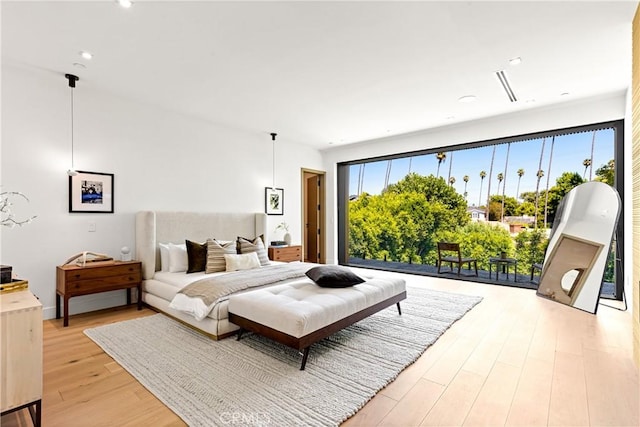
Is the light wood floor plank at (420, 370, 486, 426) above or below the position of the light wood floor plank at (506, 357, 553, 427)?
below

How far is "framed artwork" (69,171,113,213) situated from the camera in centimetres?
362

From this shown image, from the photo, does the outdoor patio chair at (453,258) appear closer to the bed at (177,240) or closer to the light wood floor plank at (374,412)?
the bed at (177,240)

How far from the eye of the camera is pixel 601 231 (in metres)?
3.79

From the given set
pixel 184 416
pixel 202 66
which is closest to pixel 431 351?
pixel 184 416

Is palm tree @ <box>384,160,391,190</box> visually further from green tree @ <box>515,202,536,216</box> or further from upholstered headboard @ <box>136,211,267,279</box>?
upholstered headboard @ <box>136,211,267,279</box>

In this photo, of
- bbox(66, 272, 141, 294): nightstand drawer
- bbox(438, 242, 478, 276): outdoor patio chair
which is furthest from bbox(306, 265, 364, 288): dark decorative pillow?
bbox(438, 242, 478, 276): outdoor patio chair

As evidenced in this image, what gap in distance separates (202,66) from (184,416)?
3.05 metres

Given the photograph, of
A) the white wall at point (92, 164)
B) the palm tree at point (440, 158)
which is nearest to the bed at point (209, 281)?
the white wall at point (92, 164)

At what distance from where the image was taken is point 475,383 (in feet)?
7.02

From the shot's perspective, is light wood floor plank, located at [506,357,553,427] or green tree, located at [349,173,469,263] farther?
green tree, located at [349,173,469,263]

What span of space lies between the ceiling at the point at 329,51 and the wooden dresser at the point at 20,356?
2.12 m

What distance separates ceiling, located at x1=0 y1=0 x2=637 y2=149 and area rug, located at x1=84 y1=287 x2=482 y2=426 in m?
2.69

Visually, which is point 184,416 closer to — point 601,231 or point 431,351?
point 431,351

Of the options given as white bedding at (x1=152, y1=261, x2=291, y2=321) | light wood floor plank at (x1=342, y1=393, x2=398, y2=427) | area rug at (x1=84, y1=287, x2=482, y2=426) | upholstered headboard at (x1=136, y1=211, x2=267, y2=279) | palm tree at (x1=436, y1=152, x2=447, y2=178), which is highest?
palm tree at (x1=436, y1=152, x2=447, y2=178)
